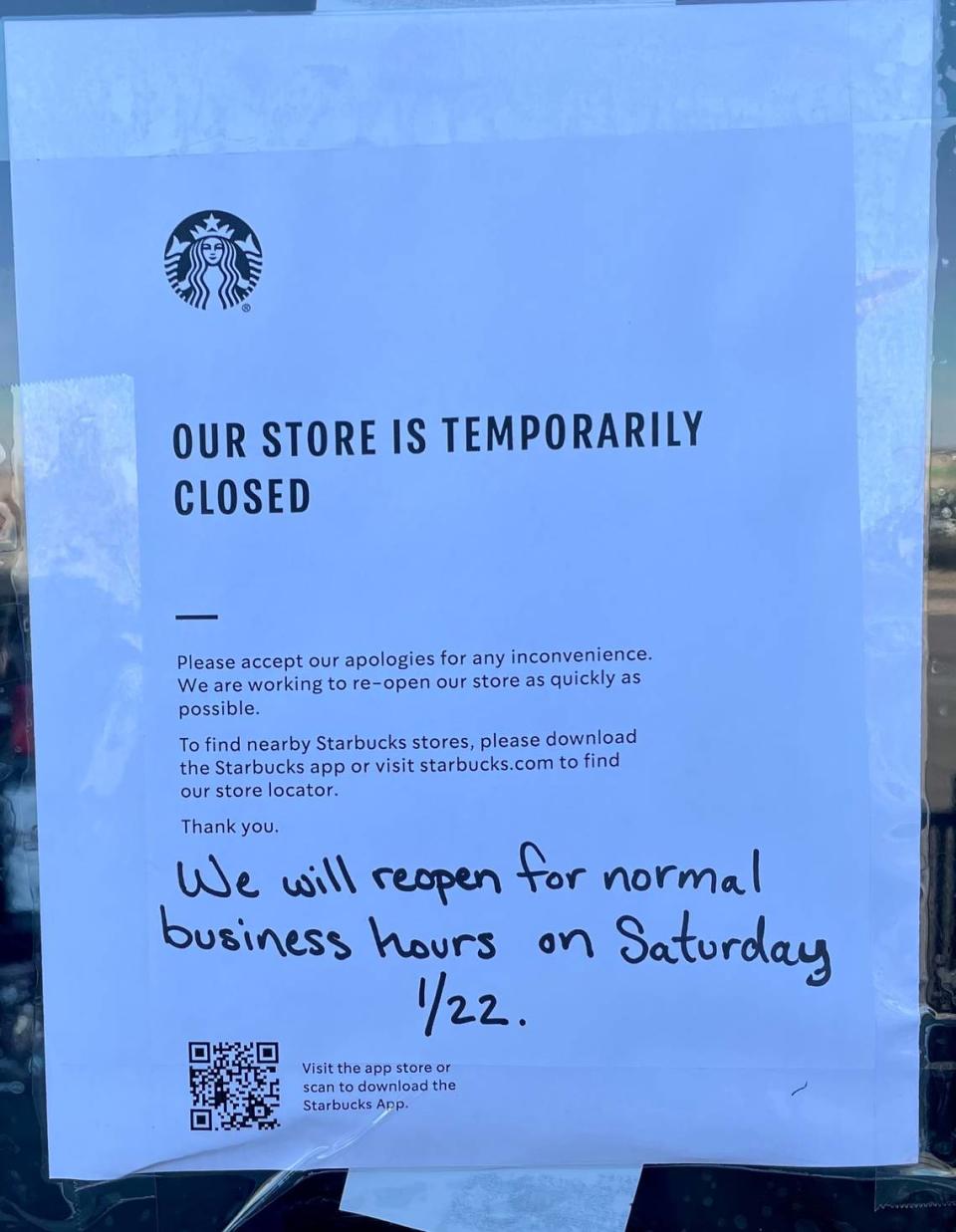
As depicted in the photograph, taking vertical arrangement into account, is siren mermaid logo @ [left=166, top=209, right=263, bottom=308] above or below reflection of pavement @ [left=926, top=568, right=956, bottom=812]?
above

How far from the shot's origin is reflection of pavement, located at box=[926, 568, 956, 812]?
120 centimetres

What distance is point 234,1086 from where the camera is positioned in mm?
1245

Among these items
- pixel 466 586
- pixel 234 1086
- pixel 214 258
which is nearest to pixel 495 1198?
pixel 234 1086

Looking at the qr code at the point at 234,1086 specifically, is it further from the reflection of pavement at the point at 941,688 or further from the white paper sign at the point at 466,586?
the reflection of pavement at the point at 941,688

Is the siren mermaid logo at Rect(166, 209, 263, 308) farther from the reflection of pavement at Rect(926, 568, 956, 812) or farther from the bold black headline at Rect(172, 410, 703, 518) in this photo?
the reflection of pavement at Rect(926, 568, 956, 812)

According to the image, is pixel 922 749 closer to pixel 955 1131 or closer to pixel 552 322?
pixel 955 1131

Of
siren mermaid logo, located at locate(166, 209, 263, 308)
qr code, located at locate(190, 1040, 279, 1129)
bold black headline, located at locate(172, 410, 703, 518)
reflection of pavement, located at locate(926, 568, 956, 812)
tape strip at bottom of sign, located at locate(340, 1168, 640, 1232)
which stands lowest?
tape strip at bottom of sign, located at locate(340, 1168, 640, 1232)

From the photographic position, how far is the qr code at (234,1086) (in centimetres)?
124

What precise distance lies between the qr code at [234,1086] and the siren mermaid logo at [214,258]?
861 millimetres

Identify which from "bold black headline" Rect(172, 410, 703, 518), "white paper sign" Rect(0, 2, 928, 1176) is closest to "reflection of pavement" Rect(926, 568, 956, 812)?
"white paper sign" Rect(0, 2, 928, 1176)

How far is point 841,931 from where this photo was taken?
1.21 meters

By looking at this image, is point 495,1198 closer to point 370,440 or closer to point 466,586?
point 466,586

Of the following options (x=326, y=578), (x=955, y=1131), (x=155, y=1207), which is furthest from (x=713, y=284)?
(x=155, y=1207)

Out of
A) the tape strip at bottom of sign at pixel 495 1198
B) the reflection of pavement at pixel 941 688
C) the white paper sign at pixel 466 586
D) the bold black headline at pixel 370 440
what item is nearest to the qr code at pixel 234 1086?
the white paper sign at pixel 466 586
